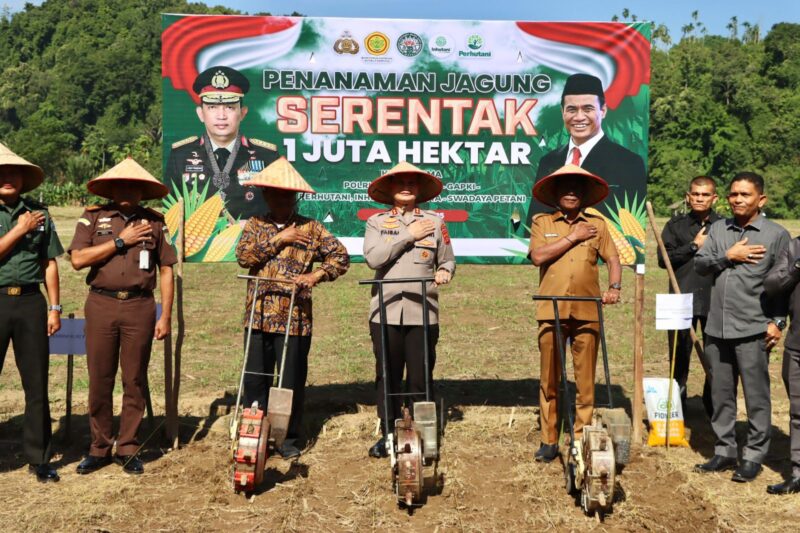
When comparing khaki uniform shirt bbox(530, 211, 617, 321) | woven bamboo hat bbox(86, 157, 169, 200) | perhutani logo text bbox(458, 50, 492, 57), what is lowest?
khaki uniform shirt bbox(530, 211, 617, 321)

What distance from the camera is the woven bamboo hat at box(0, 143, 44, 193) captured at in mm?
5633

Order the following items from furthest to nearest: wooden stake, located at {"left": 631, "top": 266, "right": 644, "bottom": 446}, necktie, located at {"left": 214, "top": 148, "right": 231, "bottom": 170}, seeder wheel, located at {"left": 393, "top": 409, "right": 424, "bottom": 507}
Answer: necktie, located at {"left": 214, "top": 148, "right": 231, "bottom": 170}, wooden stake, located at {"left": 631, "top": 266, "right": 644, "bottom": 446}, seeder wheel, located at {"left": 393, "top": 409, "right": 424, "bottom": 507}

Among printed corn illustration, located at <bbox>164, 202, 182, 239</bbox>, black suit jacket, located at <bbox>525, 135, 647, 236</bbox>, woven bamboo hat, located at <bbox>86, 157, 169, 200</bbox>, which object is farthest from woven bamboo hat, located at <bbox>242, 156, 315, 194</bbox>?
black suit jacket, located at <bbox>525, 135, 647, 236</bbox>

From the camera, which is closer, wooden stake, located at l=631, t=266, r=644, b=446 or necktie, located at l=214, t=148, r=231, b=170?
wooden stake, located at l=631, t=266, r=644, b=446

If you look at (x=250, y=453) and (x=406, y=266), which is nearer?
(x=250, y=453)

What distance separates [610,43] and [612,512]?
12.5ft

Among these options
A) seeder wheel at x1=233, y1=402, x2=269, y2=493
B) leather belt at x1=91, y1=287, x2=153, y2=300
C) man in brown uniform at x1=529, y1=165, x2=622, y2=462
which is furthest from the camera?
man in brown uniform at x1=529, y1=165, x2=622, y2=462

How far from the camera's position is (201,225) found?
693cm

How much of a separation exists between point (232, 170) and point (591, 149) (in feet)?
9.57

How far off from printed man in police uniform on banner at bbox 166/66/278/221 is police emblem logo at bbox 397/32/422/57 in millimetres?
1279

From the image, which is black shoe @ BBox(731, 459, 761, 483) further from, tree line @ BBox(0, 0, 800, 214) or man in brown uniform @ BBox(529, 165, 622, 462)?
tree line @ BBox(0, 0, 800, 214)

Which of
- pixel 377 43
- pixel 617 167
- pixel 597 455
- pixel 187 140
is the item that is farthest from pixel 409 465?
pixel 377 43

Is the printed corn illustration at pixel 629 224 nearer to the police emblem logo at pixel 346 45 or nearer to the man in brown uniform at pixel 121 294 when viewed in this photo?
the police emblem logo at pixel 346 45

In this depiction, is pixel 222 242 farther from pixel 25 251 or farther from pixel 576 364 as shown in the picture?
pixel 576 364
